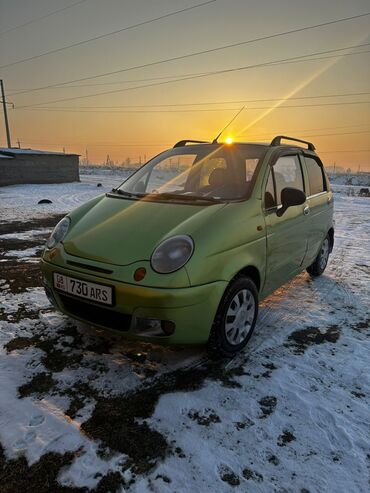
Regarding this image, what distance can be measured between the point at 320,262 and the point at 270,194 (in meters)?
2.24

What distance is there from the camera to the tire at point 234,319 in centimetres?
277

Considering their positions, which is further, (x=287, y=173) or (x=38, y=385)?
(x=287, y=173)

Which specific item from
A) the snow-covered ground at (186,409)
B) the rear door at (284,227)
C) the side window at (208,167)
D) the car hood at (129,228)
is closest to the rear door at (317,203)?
the rear door at (284,227)

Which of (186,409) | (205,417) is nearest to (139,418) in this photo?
(186,409)

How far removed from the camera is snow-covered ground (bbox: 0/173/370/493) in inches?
73.8

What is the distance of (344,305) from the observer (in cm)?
422

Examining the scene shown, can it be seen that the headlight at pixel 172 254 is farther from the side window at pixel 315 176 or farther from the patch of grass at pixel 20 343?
the side window at pixel 315 176

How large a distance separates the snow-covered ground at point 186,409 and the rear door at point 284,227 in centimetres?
57

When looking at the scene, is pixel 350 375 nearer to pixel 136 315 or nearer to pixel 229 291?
pixel 229 291

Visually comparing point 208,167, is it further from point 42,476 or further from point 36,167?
point 36,167

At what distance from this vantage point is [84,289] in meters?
2.65

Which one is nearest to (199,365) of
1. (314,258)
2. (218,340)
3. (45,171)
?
(218,340)

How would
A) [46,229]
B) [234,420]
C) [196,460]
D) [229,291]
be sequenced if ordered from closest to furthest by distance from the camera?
[196,460] → [234,420] → [229,291] → [46,229]

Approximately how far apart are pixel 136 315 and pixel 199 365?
79 cm
